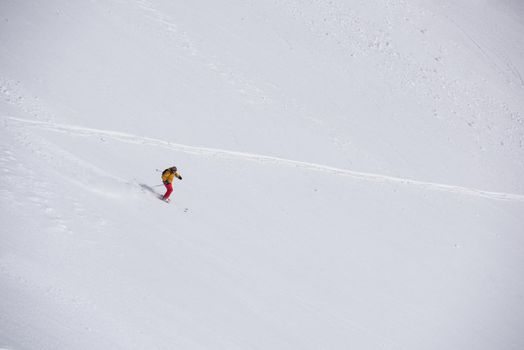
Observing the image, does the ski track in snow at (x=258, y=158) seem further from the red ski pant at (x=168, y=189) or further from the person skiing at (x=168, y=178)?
the red ski pant at (x=168, y=189)

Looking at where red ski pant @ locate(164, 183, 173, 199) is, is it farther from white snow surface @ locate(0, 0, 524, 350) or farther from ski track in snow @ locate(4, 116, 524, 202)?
ski track in snow @ locate(4, 116, 524, 202)

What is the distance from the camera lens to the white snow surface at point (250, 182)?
395 inches

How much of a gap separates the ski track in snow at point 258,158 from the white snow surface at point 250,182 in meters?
0.07

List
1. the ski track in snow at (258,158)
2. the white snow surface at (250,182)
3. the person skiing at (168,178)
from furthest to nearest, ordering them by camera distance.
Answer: the ski track in snow at (258,158) < the person skiing at (168,178) < the white snow surface at (250,182)

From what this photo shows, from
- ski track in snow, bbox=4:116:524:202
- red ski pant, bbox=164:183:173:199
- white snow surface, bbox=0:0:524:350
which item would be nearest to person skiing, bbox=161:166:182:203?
red ski pant, bbox=164:183:173:199

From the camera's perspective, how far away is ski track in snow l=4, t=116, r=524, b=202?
14.4 meters

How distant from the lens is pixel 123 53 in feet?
64.7

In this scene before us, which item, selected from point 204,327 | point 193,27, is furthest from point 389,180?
point 204,327

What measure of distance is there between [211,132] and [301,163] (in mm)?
3660

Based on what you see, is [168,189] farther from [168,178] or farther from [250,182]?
Result: [250,182]

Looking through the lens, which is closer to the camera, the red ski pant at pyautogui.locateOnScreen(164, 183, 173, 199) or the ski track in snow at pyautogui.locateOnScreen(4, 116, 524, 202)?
the red ski pant at pyautogui.locateOnScreen(164, 183, 173, 199)

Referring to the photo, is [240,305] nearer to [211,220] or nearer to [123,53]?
[211,220]

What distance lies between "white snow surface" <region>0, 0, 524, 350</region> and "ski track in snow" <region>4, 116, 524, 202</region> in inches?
2.8

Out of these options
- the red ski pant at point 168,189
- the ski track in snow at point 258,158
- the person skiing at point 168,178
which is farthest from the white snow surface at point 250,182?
the person skiing at point 168,178
